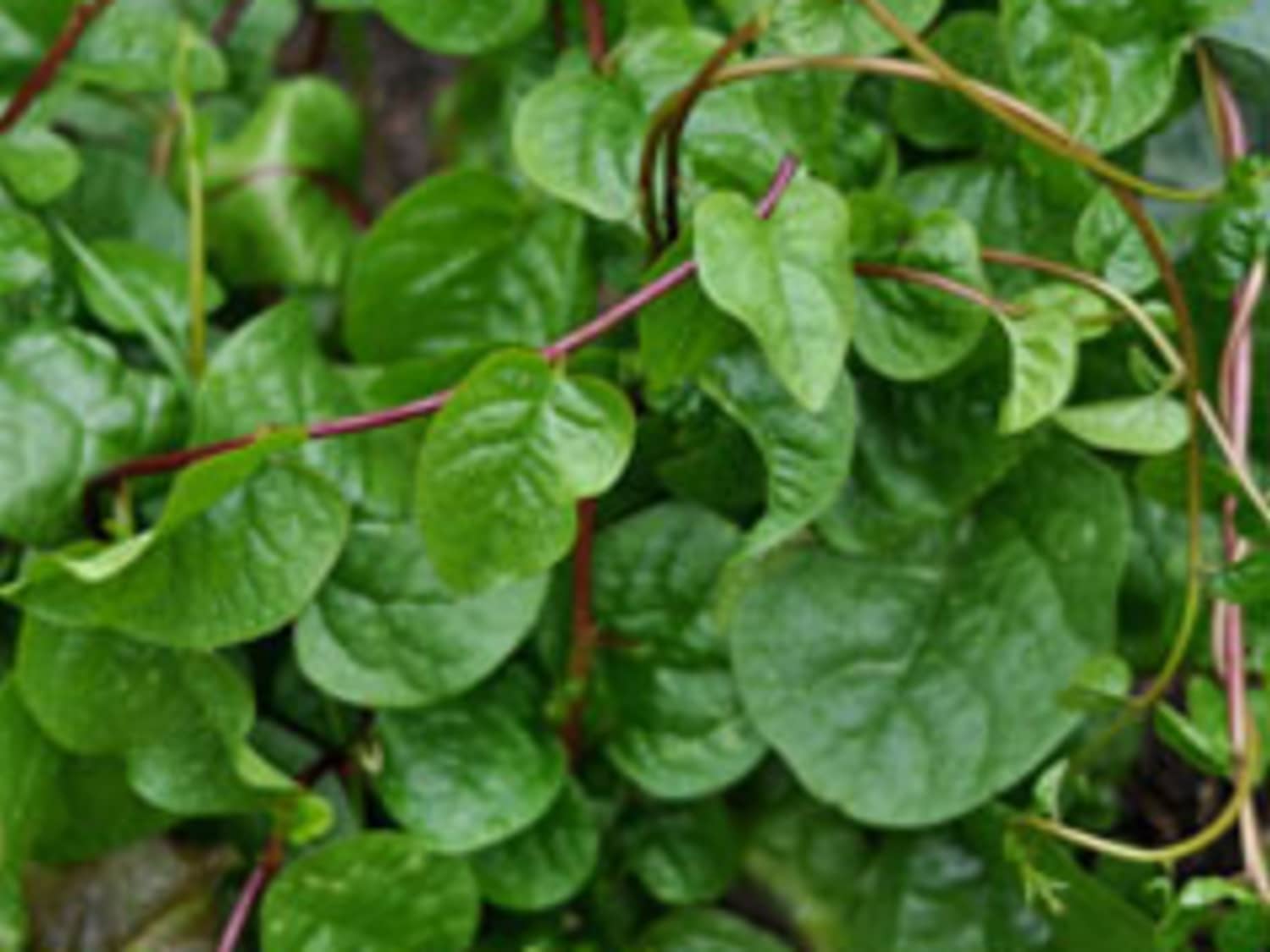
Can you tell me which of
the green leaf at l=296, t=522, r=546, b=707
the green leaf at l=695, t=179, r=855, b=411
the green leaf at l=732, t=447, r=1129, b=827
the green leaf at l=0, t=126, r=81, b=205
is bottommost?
the green leaf at l=732, t=447, r=1129, b=827

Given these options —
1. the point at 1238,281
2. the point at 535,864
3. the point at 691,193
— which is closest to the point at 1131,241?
the point at 1238,281

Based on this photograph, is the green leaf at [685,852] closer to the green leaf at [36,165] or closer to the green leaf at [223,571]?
the green leaf at [223,571]

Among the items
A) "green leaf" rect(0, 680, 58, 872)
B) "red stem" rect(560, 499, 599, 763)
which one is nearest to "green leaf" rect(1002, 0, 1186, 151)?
"red stem" rect(560, 499, 599, 763)

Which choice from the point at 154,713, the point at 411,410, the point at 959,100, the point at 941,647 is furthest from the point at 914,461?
the point at 154,713

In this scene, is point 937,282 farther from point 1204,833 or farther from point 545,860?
point 545,860

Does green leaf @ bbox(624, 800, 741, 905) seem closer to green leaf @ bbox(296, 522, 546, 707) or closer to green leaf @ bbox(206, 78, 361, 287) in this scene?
green leaf @ bbox(296, 522, 546, 707)

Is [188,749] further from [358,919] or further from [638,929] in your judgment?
[638,929]

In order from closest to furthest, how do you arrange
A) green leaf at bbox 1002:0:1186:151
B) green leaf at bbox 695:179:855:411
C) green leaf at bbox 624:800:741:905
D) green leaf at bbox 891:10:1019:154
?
green leaf at bbox 695:179:855:411, green leaf at bbox 1002:0:1186:151, green leaf at bbox 891:10:1019:154, green leaf at bbox 624:800:741:905
